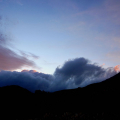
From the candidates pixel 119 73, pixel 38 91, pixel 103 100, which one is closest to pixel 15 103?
pixel 38 91

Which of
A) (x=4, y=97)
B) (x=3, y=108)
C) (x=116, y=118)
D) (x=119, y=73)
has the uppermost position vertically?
(x=119, y=73)

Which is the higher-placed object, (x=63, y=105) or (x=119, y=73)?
(x=119, y=73)

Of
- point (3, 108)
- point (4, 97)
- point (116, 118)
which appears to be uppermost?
point (4, 97)

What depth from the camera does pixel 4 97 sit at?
35.7 metres

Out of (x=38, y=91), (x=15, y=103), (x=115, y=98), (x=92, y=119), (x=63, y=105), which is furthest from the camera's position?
(x=38, y=91)

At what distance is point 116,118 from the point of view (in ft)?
43.3

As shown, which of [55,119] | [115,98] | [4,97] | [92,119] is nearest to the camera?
[92,119]

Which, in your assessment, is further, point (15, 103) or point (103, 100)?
point (15, 103)

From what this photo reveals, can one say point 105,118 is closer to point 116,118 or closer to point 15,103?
point 116,118

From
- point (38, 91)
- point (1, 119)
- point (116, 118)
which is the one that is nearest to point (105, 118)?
point (116, 118)

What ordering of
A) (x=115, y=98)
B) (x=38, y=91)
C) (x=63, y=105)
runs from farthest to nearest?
(x=38, y=91) < (x=63, y=105) < (x=115, y=98)

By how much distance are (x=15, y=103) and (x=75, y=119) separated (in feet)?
83.7

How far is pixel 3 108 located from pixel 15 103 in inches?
156

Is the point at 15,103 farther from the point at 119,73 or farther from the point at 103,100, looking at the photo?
the point at 119,73
